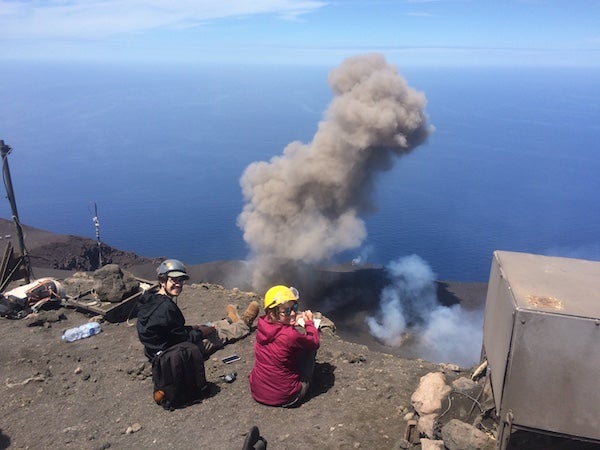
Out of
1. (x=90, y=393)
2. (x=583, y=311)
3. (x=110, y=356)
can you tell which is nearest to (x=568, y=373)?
(x=583, y=311)

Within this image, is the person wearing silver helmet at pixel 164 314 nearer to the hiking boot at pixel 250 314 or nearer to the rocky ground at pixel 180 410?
the rocky ground at pixel 180 410

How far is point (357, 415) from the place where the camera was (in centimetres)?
646

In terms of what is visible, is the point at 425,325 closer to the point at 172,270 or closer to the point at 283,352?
the point at 283,352

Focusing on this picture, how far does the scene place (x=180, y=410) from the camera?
662cm

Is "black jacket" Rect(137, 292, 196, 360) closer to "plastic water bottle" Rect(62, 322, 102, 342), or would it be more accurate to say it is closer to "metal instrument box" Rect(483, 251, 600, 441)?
"plastic water bottle" Rect(62, 322, 102, 342)

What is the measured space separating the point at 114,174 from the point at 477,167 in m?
72.8

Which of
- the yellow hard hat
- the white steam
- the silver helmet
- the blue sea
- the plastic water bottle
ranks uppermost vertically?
the silver helmet

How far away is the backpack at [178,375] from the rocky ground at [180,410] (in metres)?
0.18

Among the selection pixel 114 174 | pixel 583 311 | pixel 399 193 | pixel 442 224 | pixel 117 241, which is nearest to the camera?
pixel 583 311

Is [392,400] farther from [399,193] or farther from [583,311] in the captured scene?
[399,193]

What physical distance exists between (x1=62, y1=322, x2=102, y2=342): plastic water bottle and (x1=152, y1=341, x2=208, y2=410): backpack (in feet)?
10.9

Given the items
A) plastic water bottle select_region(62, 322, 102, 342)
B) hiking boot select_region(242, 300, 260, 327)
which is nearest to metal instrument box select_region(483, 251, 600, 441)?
hiking boot select_region(242, 300, 260, 327)

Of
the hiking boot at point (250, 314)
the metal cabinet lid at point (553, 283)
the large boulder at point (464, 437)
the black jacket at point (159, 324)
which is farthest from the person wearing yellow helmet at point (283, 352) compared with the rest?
the metal cabinet lid at point (553, 283)

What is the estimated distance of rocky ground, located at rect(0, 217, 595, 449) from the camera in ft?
19.6
